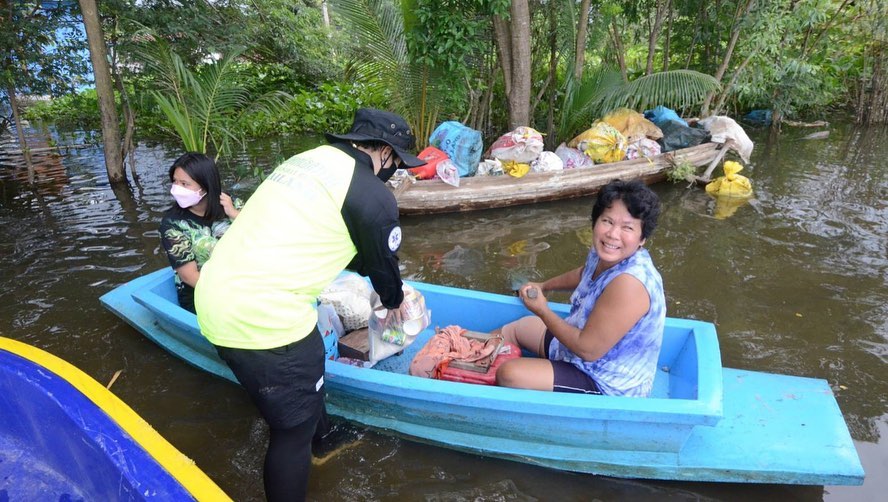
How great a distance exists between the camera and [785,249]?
5109 millimetres

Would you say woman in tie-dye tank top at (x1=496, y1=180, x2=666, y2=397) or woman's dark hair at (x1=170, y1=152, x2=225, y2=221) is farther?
woman's dark hair at (x1=170, y1=152, x2=225, y2=221)

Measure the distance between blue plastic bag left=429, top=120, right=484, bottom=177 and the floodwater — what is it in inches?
24.8

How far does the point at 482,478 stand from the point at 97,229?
550 cm

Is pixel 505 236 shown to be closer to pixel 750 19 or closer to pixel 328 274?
pixel 328 274

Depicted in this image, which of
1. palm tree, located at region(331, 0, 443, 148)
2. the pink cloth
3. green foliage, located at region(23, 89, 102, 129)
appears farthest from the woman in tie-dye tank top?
green foliage, located at region(23, 89, 102, 129)

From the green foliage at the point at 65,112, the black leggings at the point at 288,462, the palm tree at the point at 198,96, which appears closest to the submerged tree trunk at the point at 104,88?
the palm tree at the point at 198,96

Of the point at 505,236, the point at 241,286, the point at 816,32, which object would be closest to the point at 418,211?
the point at 505,236

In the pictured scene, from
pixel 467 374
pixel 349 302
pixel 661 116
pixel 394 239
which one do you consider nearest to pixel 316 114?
pixel 661 116

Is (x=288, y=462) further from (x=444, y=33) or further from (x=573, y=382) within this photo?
(x=444, y=33)

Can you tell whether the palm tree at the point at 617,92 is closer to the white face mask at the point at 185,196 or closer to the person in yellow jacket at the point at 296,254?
the white face mask at the point at 185,196

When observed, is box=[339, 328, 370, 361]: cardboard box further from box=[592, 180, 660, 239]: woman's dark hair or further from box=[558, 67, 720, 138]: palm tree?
box=[558, 67, 720, 138]: palm tree

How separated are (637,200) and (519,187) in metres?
4.19

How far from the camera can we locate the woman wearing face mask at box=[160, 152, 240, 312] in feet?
8.87

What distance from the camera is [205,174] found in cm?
276
